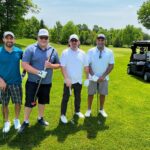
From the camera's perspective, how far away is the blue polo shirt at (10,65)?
21.3 feet

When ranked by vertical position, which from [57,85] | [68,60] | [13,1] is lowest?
[57,85]

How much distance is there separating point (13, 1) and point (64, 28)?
3525 cm

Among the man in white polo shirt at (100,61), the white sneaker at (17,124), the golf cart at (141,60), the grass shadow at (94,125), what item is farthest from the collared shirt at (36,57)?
the golf cart at (141,60)

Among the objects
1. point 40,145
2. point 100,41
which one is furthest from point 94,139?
point 100,41

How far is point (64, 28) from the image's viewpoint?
286 ft

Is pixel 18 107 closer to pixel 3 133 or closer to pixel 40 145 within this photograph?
pixel 3 133

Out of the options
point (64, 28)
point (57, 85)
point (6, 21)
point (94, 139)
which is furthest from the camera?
point (64, 28)

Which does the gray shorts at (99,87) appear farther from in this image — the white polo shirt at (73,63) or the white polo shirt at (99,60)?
the white polo shirt at (73,63)

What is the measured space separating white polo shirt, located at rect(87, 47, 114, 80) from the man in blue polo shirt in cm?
165

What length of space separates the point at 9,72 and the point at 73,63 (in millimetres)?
1358

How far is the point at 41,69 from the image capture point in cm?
660

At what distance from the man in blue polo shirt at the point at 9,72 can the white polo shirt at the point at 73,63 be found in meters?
0.96

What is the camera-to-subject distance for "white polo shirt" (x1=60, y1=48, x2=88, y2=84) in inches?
282

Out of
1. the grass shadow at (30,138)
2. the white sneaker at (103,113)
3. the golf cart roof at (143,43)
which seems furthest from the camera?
the golf cart roof at (143,43)
